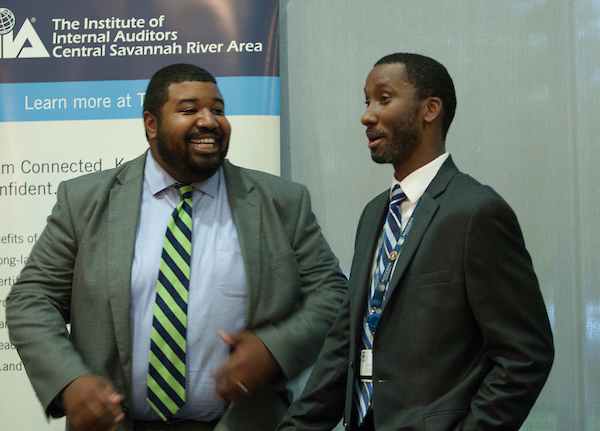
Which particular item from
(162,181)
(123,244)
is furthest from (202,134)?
(123,244)

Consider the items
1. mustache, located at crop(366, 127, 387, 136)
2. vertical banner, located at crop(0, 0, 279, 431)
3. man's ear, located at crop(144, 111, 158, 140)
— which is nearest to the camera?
mustache, located at crop(366, 127, 387, 136)

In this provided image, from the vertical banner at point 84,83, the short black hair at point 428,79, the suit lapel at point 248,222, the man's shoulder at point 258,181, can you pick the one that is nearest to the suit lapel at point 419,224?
the short black hair at point 428,79

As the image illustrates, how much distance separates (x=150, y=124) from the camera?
8.23ft

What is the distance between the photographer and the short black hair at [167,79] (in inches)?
95.9

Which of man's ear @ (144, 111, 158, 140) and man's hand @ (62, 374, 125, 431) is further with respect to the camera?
man's ear @ (144, 111, 158, 140)

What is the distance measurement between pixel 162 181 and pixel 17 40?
158cm

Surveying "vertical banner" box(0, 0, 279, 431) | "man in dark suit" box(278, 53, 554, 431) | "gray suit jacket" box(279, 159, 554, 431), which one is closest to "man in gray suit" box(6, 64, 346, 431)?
"man in dark suit" box(278, 53, 554, 431)

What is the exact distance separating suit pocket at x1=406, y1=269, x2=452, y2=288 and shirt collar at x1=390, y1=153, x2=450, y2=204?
27 cm

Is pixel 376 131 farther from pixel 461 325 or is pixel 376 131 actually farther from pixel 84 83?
pixel 84 83

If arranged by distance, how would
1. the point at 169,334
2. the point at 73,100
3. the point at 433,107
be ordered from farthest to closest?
the point at 73,100, the point at 169,334, the point at 433,107

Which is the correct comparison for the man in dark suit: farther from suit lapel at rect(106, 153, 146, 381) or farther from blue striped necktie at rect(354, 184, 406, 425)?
suit lapel at rect(106, 153, 146, 381)

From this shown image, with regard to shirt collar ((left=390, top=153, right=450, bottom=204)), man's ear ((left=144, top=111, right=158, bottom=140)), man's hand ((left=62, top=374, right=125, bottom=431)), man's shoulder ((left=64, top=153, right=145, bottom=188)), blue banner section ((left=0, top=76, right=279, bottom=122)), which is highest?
blue banner section ((left=0, top=76, right=279, bottom=122))

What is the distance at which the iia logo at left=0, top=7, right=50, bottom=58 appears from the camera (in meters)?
3.37

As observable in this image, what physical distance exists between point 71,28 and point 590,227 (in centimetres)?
295
